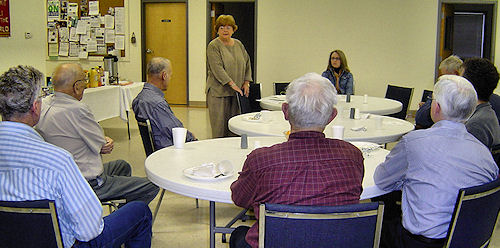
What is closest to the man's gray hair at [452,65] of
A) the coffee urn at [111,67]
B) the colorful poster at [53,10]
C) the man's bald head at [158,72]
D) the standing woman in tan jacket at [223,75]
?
the standing woman in tan jacket at [223,75]

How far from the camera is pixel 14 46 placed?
22.2 feet

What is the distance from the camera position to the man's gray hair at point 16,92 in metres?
2.19

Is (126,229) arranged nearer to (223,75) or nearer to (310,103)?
(310,103)

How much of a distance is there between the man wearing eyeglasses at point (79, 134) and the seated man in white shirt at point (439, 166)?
167cm

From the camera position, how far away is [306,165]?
1951 mm

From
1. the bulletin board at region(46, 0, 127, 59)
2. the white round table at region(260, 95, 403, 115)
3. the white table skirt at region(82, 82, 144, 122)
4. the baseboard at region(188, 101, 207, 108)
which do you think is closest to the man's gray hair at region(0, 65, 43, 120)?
the white round table at region(260, 95, 403, 115)

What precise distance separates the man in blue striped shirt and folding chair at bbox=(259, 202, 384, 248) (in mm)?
737

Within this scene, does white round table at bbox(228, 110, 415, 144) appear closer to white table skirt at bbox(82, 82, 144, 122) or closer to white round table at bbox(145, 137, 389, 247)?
white round table at bbox(145, 137, 389, 247)

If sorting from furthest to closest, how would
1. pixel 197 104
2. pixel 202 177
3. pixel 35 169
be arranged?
pixel 197 104 → pixel 202 177 → pixel 35 169

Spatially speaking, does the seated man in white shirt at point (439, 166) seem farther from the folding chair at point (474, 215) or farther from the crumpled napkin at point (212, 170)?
the crumpled napkin at point (212, 170)

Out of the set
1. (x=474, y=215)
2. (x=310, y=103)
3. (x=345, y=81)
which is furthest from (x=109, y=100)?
(x=474, y=215)

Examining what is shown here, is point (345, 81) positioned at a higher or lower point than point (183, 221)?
higher

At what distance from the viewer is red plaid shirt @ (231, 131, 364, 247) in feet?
6.35

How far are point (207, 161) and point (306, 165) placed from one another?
101 cm
